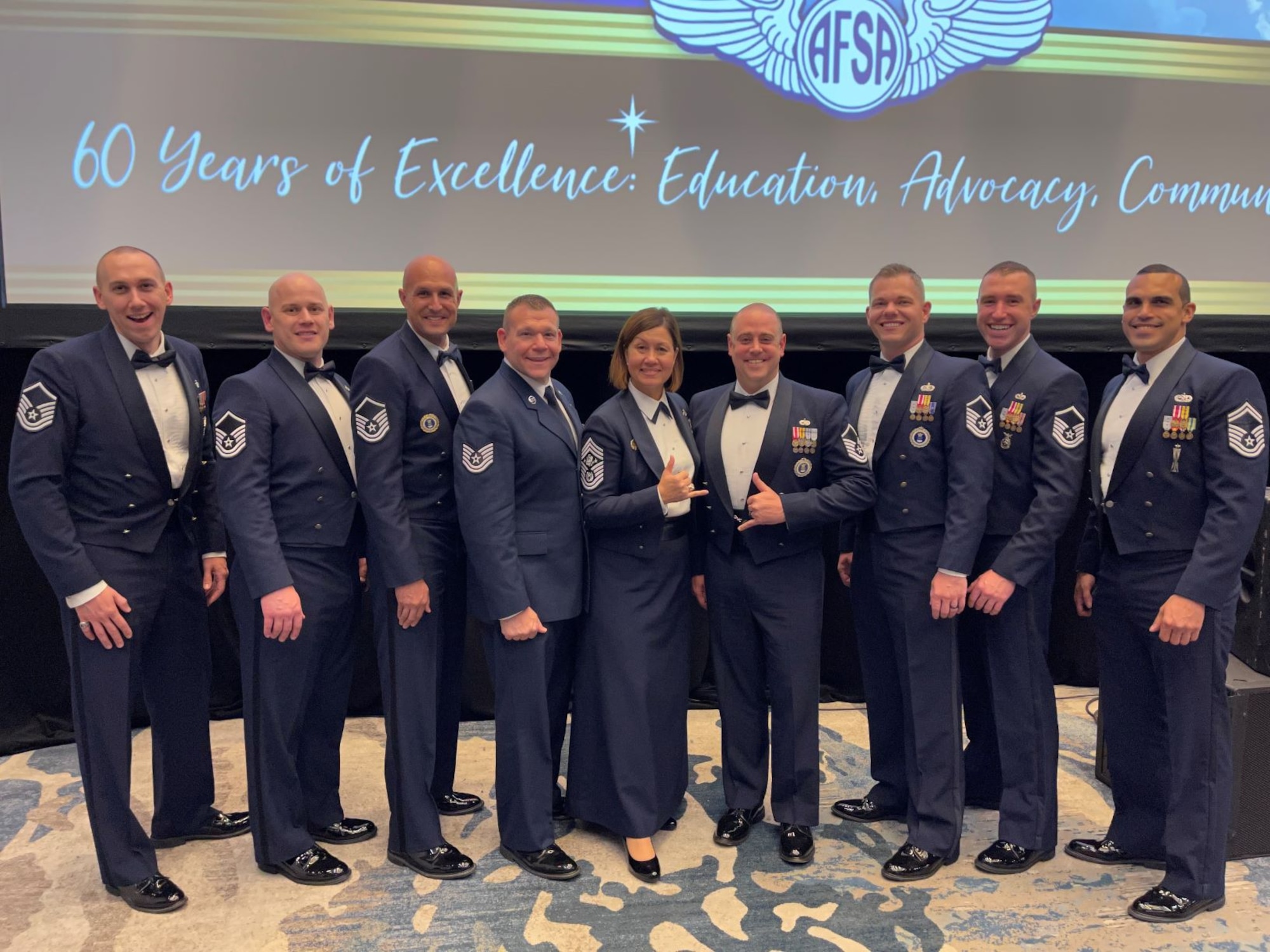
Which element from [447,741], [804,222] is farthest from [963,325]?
[447,741]

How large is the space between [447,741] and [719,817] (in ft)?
3.27

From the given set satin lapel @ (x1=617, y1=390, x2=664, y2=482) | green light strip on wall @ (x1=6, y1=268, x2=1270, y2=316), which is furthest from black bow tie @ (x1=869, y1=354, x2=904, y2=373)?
green light strip on wall @ (x1=6, y1=268, x2=1270, y2=316)

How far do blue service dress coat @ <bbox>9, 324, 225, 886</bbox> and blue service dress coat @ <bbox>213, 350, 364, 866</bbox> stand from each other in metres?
0.22

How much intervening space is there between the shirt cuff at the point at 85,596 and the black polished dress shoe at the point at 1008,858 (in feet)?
9.11

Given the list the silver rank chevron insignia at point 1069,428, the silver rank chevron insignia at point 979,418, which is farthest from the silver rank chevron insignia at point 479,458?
the silver rank chevron insignia at point 1069,428

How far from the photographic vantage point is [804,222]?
4.21 m

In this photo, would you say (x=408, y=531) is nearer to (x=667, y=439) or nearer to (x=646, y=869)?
(x=667, y=439)

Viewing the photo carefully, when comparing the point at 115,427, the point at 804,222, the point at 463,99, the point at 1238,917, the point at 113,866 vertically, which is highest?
the point at 463,99

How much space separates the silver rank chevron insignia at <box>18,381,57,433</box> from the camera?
2650mm

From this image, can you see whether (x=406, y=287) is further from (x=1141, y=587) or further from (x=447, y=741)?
(x=1141, y=587)

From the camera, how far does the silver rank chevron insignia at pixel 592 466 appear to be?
2887mm

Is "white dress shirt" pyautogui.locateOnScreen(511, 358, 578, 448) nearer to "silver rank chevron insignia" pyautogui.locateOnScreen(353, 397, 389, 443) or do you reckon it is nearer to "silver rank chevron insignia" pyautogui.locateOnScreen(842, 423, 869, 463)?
"silver rank chevron insignia" pyautogui.locateOnScreen(353, 397, 389, 443)

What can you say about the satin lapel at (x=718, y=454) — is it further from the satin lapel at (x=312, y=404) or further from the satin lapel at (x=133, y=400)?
the satin lapel at (x=133, y=400)

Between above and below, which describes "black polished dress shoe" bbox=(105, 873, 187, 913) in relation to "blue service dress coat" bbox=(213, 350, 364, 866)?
below
